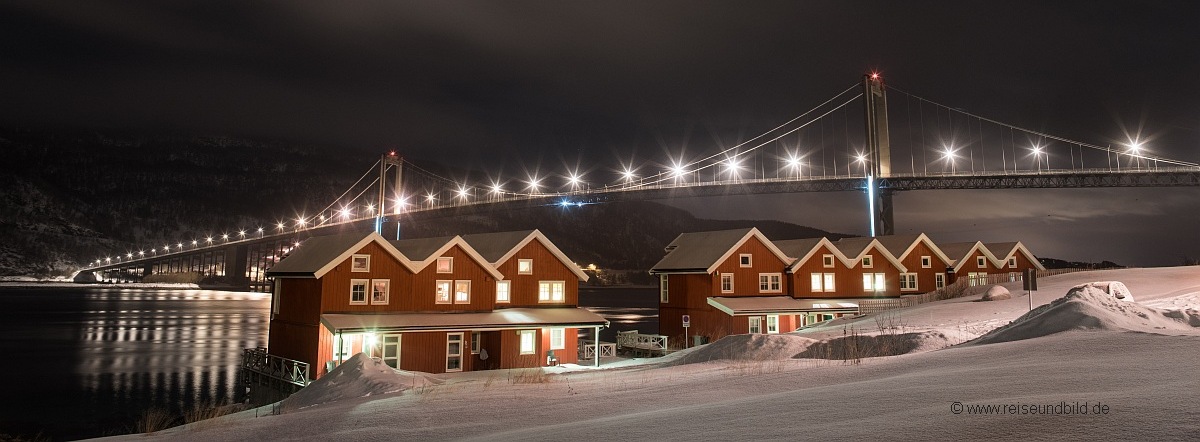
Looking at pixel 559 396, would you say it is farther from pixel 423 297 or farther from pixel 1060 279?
pixel 1060 279

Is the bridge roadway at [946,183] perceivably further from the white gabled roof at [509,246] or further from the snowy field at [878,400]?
the snowy field at [878,400]

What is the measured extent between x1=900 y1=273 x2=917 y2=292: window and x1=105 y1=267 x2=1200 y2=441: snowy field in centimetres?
3828

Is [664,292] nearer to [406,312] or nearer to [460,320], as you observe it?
[460,320]

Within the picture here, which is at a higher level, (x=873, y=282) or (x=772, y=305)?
(x=873, y=282)

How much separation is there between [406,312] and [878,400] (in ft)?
97.7

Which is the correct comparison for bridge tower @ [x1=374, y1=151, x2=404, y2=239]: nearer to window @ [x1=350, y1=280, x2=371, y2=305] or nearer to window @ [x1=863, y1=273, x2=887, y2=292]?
window @ [x1=863, y1=273, x2=887, y2=292]

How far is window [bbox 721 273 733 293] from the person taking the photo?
1842 inches

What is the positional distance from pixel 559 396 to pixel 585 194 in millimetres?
113966

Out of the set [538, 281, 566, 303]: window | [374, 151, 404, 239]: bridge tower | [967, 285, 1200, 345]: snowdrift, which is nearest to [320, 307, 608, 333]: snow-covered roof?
[538, 281, 566, 303]: window

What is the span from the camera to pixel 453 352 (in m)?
35.0

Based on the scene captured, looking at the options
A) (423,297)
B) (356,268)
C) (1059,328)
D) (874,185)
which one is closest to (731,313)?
(423,297)

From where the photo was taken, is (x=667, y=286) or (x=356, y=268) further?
(x=667, y=286)

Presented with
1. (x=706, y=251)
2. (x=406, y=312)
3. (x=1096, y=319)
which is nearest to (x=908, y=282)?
(x=706, y=251)

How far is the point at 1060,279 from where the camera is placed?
46.7 m
